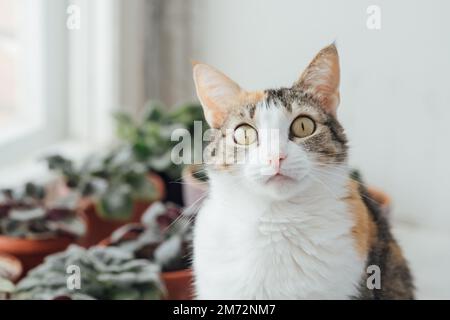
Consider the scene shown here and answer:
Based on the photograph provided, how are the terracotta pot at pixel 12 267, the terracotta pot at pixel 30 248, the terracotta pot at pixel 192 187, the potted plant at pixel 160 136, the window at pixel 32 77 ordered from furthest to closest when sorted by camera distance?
the potted plant at pixel 160 136
the window at pixel 32 77
the terracotta pot at pixel 30 248
the terracotta pot at pixel 12 267
the terracotta pot at pixel 192 187

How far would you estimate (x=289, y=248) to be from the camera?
694 millimetres

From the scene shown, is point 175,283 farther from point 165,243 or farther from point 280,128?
point 280,128

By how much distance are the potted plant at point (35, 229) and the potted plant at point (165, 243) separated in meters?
0.08

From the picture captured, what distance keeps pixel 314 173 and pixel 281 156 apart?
0.04 meters

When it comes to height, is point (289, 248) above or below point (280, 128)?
below

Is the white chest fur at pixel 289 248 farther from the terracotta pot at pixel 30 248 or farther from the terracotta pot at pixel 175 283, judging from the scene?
the terracotta pot at pixel 30 248

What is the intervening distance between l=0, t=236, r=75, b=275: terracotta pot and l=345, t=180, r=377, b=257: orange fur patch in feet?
1.89

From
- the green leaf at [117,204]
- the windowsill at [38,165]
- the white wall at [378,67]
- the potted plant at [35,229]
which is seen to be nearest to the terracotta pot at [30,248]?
the potted plant at [35,229]

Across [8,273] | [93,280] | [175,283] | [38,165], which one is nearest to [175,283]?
[175,283]

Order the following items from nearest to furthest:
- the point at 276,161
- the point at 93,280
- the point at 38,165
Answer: the point at 276,161
the point at 93,280
the point at 38,165

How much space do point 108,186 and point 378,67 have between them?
60cm

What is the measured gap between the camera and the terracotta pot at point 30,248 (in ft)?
3.59
